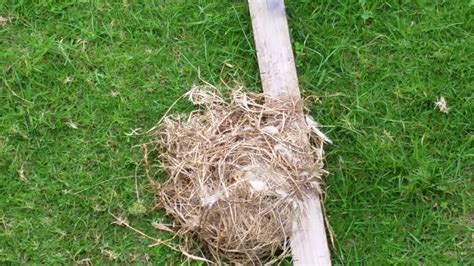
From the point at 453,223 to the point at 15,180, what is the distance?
206 centimetres

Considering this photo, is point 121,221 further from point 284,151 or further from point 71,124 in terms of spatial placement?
point 284,151

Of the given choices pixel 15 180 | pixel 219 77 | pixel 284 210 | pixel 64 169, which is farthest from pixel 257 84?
pixel 15 180

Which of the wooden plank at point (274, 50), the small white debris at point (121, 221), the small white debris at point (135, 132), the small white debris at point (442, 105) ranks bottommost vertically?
the small white debris at point (121, 221)

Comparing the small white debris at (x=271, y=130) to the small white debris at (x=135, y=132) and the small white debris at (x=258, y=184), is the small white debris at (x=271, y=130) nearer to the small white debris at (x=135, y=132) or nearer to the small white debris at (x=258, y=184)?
the small white debris at (x=258, y=184)

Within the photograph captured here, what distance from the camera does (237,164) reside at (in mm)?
3229

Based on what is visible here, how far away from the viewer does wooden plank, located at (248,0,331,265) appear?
3.18m

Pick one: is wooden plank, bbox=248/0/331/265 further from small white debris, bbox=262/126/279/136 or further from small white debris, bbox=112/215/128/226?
small white debris, bbox=112/215/128/226

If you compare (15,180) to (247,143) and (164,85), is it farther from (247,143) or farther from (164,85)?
(247,143)

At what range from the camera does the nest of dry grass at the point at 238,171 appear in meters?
3.16

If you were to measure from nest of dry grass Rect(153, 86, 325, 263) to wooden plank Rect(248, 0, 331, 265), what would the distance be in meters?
0.05

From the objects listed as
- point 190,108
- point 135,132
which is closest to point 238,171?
point 190,108

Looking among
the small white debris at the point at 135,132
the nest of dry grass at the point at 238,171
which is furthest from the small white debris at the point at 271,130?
the small white debris at the point at 135,132

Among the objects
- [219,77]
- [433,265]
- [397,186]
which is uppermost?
[219,77]

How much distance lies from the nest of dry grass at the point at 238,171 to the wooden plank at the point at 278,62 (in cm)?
5
